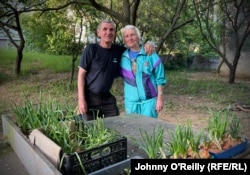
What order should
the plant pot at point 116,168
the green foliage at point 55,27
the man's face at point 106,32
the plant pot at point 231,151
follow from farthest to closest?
the green foliage at point 55,27 → the man's face at point 106,32 → the plant pot at point 231,151 → the plant pot at point 116,168

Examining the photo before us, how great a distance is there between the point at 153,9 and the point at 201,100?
220 inches

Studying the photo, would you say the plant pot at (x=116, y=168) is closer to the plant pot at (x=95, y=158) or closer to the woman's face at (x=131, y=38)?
the plant pot at (x=95, y=158)

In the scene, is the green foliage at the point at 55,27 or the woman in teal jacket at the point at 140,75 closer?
the woman in teal jacket at the point at 140,75

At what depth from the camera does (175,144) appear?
4.72 feet

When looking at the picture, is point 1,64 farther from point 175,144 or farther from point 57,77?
point 175,144

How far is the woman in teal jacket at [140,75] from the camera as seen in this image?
9.35 ft

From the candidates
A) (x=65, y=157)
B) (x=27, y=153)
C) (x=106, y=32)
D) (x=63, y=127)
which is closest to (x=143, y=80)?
(x=106, y=32)

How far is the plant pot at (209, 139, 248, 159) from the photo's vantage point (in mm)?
1495

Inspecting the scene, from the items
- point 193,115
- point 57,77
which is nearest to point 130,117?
point 193,115

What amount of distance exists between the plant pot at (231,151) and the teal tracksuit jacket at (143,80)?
1294 mm

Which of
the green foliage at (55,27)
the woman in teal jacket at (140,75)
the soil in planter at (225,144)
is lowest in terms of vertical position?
the soil in planter at (225,144)

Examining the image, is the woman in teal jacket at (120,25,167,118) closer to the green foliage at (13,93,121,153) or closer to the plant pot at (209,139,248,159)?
the green foliage at (13,93,121,153)

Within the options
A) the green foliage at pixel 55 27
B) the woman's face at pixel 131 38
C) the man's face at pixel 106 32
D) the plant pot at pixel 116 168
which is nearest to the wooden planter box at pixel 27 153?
the plant pot at pixel 116 168

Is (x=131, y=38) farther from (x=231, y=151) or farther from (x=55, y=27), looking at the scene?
(x=55, y=27)
